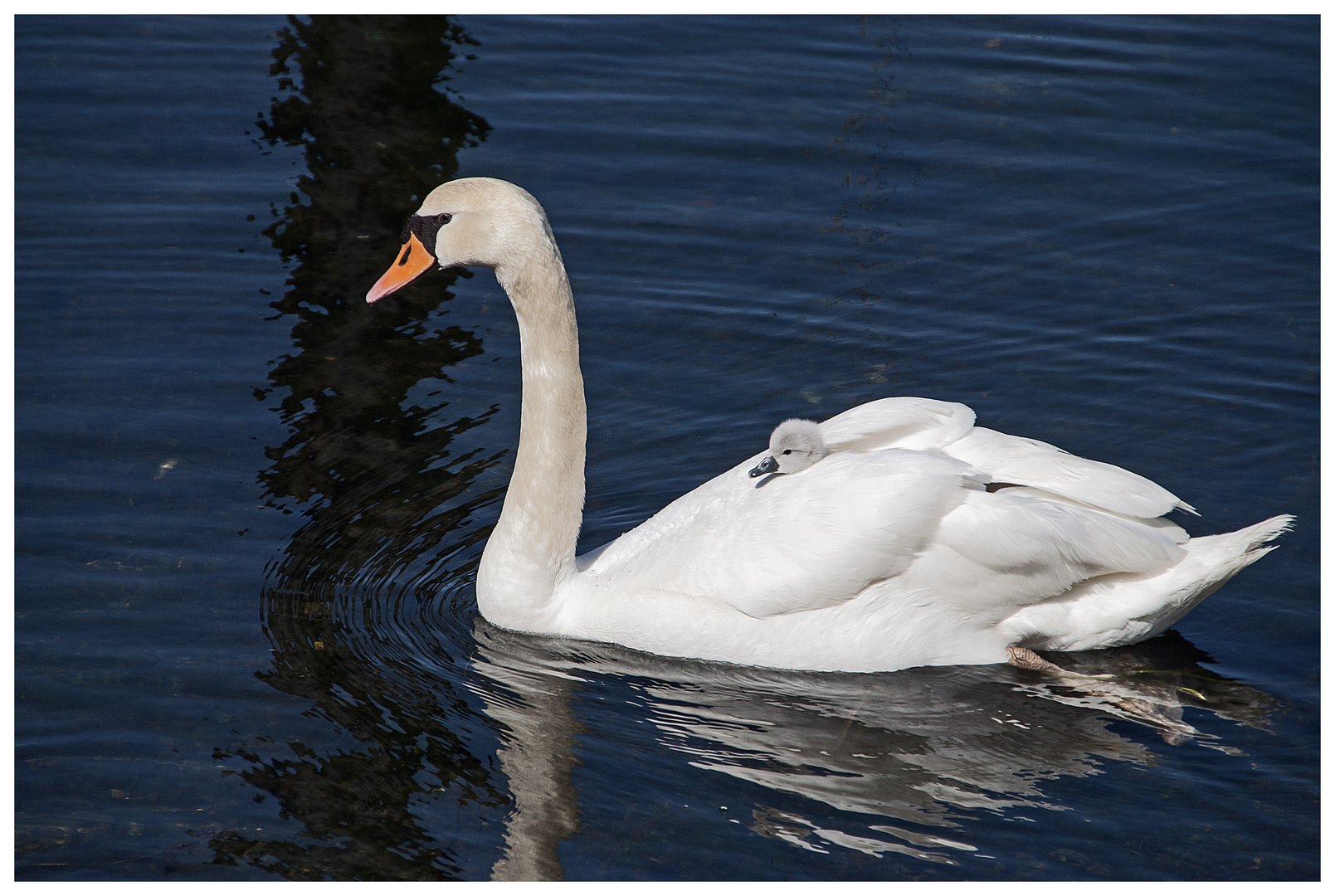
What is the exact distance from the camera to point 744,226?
11102 millimetres

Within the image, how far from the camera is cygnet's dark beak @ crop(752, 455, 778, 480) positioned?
6.67m

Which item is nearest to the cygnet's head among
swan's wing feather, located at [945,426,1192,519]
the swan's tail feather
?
swan's wing feather, located at [945,426,1192,519]

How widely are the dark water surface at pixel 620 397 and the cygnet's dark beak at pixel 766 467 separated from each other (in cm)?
99

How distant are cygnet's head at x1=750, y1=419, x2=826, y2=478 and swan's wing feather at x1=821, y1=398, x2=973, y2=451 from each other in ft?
0.46

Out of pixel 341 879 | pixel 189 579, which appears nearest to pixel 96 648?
pixel 189 579

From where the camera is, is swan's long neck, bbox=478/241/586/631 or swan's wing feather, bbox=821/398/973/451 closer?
swan's long neck, bbox=478/241/586/631

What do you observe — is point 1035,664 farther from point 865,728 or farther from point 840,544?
point 840,544

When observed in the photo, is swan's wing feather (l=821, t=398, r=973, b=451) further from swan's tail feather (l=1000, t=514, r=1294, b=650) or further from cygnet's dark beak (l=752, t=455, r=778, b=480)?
swan's tail feather (l=1000, t=514, r=1294, b=650)

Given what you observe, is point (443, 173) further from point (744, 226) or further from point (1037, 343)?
point (1037, 343)

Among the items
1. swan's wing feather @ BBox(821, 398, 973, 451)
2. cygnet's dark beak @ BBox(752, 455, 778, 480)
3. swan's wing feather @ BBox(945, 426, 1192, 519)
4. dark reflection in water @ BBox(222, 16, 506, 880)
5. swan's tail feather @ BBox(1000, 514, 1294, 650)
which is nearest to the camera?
dark reflection in water @ BBox(222, 16, 506, 880)

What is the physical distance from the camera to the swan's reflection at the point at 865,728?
5.68m

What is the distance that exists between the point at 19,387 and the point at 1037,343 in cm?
690

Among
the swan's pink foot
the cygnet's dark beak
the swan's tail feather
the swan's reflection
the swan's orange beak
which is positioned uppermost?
the swan's orange beak

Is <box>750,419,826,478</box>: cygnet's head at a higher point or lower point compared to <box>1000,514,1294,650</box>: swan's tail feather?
higher
